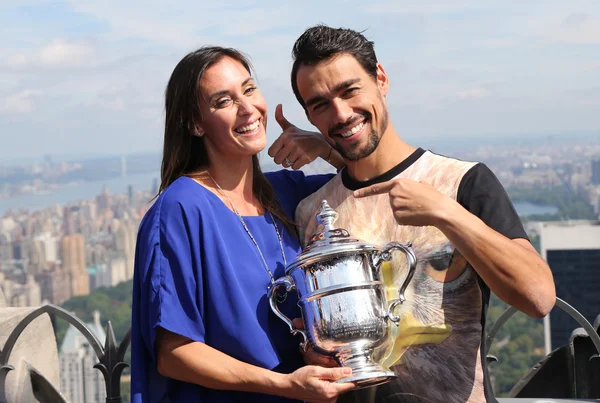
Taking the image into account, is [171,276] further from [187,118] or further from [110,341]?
[110,341]

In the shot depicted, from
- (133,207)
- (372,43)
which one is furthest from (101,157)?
(372,43)

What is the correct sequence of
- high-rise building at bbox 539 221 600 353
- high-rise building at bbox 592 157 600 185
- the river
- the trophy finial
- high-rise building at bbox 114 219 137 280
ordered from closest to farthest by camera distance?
the trophy finial → high-rise building at bbox 539 221 600 353 → high-rise building at bbox 114 219 137 280 → high-rise building at bbox 592 157 600 185 → the river

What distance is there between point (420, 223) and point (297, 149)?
2.79 feet

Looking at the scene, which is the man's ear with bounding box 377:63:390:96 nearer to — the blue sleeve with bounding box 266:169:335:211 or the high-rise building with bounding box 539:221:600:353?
the blue sleeve with bounding box 266:169:335:211

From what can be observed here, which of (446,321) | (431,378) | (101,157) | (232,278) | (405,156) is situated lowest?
(431,378)

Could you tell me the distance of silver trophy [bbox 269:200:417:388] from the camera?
8.71ft

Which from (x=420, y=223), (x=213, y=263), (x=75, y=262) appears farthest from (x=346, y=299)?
(x=75, y=262)

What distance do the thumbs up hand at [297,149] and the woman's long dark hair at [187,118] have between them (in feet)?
0.88

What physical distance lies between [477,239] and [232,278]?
29.6 inches

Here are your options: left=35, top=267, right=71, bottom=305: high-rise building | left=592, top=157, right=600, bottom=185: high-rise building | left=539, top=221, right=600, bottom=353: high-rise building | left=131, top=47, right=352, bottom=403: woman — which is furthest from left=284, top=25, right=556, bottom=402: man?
left=592, top=157, right=600, bottom=185: high-rise building

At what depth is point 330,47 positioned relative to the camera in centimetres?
295

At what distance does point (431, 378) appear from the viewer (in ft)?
8.96

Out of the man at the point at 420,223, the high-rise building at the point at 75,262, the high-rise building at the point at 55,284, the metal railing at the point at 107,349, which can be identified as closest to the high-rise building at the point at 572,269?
the high-rise building at the point at 55,284

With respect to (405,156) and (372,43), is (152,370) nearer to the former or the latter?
(405,156)
